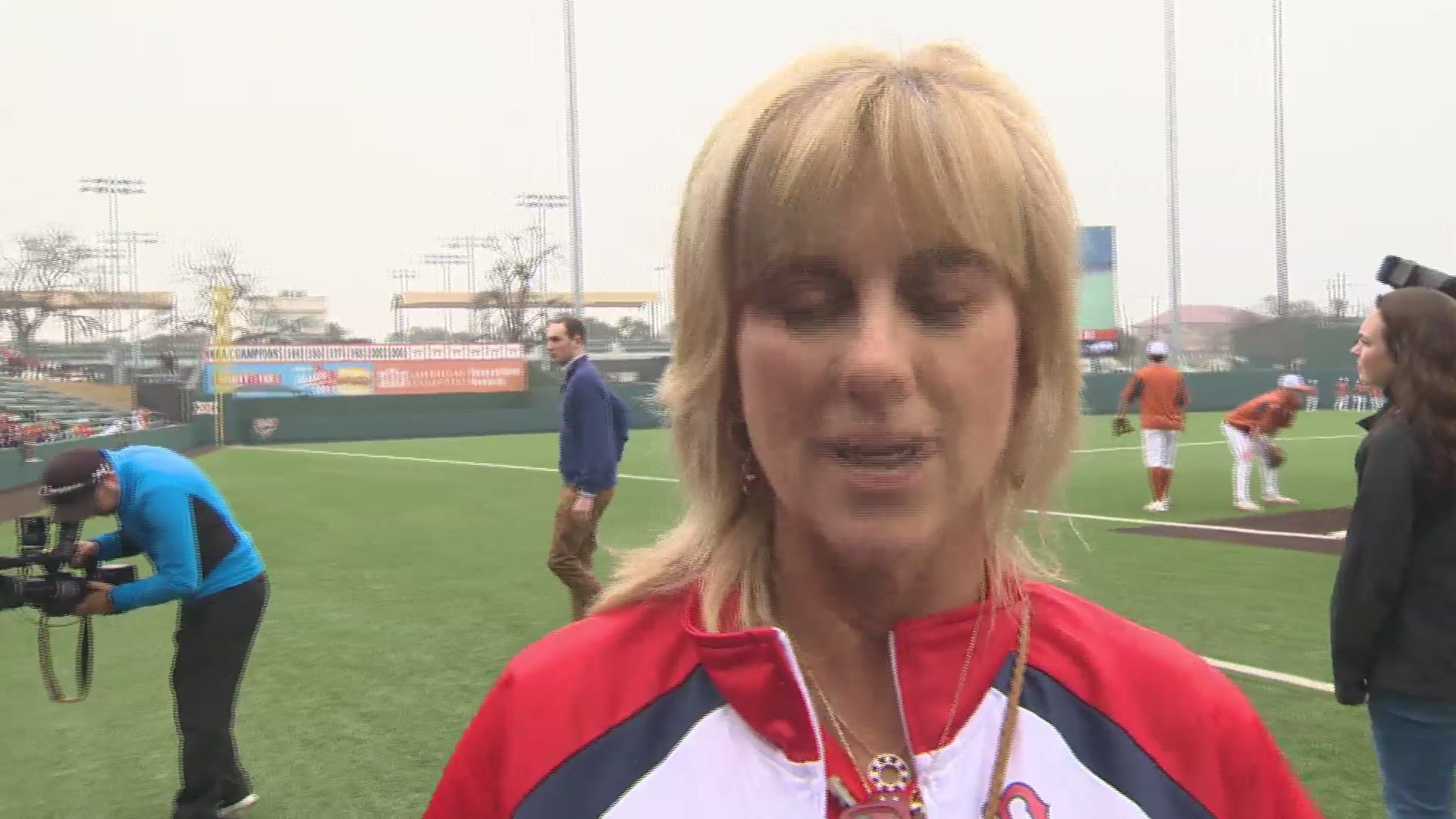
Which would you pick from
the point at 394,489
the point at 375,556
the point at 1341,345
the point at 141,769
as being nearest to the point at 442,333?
the point at 1341,345

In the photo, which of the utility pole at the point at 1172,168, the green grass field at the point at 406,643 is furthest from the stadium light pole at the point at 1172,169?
the green grass field at the point at 406,643

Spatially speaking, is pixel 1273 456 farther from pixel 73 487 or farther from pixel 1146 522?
pixel 73 487

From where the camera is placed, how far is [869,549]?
41.3 inches

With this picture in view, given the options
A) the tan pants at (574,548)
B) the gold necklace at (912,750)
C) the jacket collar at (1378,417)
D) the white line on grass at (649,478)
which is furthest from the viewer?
the white line on grass at (649,478)

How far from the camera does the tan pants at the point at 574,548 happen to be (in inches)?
278

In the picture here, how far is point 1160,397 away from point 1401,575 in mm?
9491

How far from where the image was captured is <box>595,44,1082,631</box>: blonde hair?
1.03 m

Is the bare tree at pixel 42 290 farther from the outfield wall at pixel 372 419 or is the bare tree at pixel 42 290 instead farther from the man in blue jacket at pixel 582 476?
the man in blue jacket at pixel 582 476

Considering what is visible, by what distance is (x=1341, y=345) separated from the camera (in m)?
44.3

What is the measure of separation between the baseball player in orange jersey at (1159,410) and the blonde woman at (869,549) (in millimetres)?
11428

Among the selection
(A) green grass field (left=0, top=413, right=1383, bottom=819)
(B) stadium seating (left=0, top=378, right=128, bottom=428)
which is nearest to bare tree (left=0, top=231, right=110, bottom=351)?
(B) stadium seating (left=0, top=378, right=128, bottom=428)

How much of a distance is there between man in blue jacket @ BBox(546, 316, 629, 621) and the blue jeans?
4901 mm

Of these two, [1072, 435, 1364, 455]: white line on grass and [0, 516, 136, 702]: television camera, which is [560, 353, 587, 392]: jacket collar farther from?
[1072, 435, 1364, 455]: white line on grass

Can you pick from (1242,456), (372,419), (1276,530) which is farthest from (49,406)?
(1276,530)
